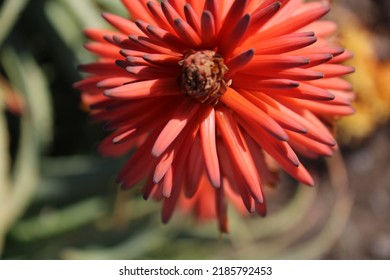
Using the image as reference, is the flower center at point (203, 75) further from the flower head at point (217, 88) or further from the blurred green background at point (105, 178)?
the blurred green background at point (105, 178)

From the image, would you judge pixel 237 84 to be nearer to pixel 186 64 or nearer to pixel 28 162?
pixel 186 64

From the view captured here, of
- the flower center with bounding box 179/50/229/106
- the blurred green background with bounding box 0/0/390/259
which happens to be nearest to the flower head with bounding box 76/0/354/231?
the flower center with bounding box 179/50/229/106

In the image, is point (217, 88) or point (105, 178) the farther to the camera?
point (105, 178)

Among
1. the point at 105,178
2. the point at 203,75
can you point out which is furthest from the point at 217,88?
the point at 105,178

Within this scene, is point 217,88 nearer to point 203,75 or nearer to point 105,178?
point 203,75

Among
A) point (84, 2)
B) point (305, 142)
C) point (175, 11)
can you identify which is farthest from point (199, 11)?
point (84, 2)

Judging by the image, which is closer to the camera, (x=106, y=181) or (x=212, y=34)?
(x=212, y=34)
